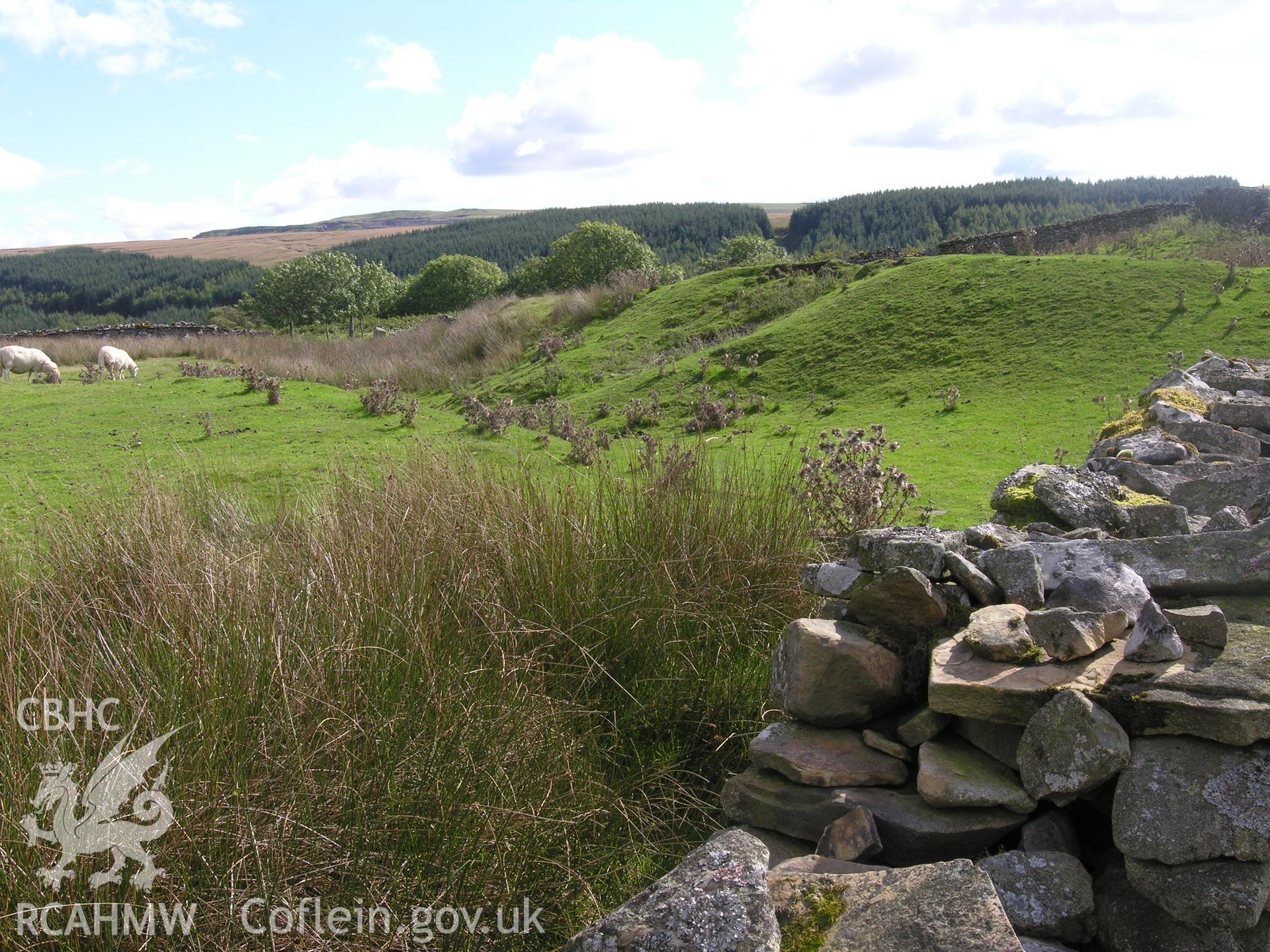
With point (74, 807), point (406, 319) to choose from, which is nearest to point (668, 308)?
point (74, 807)

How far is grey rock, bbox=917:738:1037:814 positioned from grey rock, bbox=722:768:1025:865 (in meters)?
0.05

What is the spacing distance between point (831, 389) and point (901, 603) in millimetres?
11855

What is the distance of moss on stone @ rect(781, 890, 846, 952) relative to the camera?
6.53ft

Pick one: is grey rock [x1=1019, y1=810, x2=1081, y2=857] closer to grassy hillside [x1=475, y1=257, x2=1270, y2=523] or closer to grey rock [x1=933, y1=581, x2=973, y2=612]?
grey rock [x1=933, y1=581, x2=973, y2=612]

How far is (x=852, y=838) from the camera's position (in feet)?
8.70

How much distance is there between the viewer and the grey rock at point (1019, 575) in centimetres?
318

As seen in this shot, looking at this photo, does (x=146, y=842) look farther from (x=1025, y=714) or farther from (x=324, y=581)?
(x=1025, y=714)

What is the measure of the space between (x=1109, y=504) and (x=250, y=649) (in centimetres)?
402

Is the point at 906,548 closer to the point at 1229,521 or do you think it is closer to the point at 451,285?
the point at 1229,521

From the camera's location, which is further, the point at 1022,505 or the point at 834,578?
the point at 1022,505

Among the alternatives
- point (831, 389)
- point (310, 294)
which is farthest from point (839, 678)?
point (310, 294)

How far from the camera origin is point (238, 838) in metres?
2.31

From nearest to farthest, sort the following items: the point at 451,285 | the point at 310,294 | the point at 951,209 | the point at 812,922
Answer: the point at 812,922, the point at 310,294, the point at 451,285, the point at 951,209

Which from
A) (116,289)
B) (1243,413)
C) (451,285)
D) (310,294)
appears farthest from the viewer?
(116,289)
